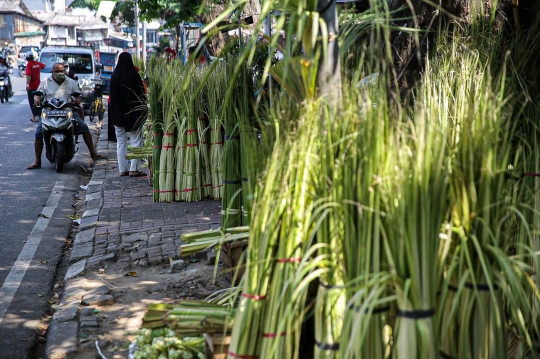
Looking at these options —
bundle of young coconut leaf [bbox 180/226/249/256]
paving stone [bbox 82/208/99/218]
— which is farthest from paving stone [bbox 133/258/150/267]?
paving stone [bbox 82/208/99/218]

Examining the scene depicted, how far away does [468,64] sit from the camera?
4156mm

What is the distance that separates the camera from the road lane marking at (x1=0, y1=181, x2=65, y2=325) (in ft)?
17.1

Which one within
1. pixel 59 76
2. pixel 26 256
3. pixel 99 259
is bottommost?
pixel 26 256

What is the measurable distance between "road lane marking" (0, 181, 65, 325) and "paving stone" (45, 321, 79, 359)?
581 millimetres

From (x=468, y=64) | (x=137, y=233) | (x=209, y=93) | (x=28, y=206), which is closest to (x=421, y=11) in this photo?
(x=468, y=64)

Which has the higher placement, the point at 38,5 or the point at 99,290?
the point at 38,5

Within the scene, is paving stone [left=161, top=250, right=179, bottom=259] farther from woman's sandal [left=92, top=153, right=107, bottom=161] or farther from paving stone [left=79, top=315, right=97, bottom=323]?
woman's sandal [left=92, top=153, right=107, bottom=161]

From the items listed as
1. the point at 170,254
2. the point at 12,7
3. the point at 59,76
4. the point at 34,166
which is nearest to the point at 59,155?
the point at 34,166

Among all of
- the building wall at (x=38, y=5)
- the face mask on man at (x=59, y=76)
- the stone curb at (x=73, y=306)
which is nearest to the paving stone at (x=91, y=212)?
the stone curb at (x=73, y=306)

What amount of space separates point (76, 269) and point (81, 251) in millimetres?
518

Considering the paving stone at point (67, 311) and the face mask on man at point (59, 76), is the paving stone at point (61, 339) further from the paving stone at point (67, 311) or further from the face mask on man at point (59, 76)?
the face mask on man at point (59, 76)

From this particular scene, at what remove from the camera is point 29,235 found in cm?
702

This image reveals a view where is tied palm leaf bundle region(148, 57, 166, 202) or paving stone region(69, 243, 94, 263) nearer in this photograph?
paving stone region(69, 243, 94, 263)

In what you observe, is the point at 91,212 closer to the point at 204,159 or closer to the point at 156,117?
the point at 156,117
